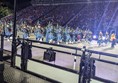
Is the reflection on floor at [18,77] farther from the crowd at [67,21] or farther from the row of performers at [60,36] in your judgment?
the crowd at [67,21]

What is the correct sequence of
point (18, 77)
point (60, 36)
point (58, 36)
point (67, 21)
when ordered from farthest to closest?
A: point (67, 21) < point (60, 36) < point (58, 36) < point (18, 77)

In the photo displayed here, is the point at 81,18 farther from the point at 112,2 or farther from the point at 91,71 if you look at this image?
the point at 91,71

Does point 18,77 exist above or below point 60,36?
below

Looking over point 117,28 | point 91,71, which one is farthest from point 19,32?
point 91,71

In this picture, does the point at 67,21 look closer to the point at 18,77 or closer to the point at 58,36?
the point at 58,36

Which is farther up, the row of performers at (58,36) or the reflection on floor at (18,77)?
the row of performers at (58,36)

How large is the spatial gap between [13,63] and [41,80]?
5.19 ft

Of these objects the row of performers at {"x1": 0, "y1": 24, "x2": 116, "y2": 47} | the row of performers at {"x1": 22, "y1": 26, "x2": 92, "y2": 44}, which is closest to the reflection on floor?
the row of performers at {"x1": 0, "y1": 24, "x2": 116, "y2": 47}

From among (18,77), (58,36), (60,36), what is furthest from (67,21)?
(18,77)

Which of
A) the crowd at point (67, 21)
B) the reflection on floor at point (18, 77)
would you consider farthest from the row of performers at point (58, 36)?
the reflection on floor at point (18, 77)

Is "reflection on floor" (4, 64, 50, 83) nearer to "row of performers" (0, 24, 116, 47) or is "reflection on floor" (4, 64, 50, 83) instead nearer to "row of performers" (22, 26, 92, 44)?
"row of performers" (0, 24, 116, 47)

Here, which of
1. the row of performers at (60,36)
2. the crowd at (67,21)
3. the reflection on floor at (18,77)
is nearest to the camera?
the reflection on floor at (18,77)

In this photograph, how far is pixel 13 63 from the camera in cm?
688

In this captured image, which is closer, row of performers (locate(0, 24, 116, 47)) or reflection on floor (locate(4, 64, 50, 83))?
reflection on floor (locate(4, 64, 50, 83))
